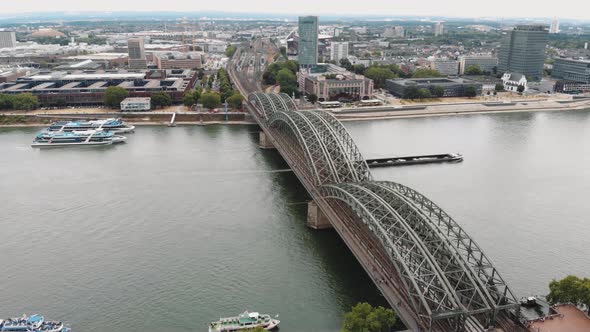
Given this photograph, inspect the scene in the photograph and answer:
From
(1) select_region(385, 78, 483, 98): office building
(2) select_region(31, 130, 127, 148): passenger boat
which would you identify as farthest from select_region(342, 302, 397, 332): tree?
(1) select_region(385, 78, 483, 98): office building

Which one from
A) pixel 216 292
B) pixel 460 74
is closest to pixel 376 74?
pixel 460 74

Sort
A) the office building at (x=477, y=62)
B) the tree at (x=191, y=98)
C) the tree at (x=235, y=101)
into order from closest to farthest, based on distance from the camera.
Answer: the tree at (x=235, y=101) → the tree at (x=191, y=98) → the office building at (x=477, y=62)

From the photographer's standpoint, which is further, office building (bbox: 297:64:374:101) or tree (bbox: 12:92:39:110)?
office building (bbox: 297:64:374:101)

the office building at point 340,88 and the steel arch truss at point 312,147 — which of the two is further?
the office building at point 340,88

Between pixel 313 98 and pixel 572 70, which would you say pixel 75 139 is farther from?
pixel 572 70

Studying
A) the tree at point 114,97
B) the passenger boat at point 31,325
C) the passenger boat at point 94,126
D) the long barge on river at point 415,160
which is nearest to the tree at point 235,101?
the passenger boat at point 94,126

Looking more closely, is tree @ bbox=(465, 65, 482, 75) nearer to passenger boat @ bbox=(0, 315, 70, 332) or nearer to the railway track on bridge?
the railway track on bridge

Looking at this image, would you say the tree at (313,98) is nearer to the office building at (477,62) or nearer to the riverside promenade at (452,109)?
the riverside promenade at (452,109)
